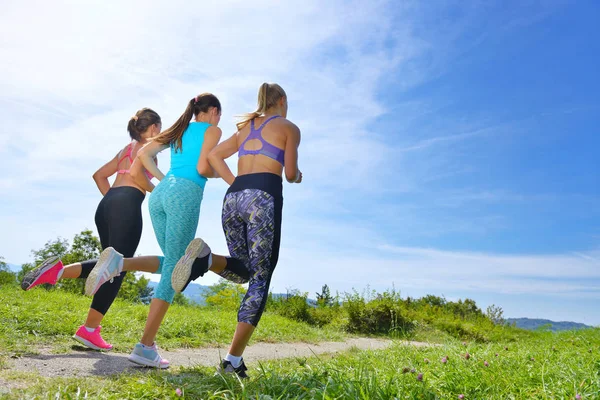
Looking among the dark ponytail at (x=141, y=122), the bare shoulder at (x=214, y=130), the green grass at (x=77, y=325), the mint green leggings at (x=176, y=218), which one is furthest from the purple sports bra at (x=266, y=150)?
the green grass at (x=77, y=325)

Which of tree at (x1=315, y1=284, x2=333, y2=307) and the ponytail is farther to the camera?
tree at (x1=315, y1=284, x2=333, y2=307)

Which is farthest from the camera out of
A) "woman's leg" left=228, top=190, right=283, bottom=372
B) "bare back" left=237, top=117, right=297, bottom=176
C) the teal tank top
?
the teal tank top

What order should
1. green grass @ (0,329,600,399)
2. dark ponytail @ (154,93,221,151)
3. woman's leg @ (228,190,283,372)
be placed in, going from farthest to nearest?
dark ponytail @ (154,93,221,151), woman's leg @ (228,190,283,372), green grass @ (0,329,600,399)

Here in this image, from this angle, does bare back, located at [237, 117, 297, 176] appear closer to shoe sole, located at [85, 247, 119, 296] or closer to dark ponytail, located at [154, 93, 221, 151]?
dark ponytail, located at [154, 93, 221, 151]

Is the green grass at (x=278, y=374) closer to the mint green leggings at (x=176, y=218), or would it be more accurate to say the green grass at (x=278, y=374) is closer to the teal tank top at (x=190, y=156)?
the mint green leggings at (x=176, y=218)

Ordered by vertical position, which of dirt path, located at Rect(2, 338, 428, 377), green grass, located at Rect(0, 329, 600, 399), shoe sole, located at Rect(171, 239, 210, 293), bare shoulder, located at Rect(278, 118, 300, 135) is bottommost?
dirt path, located at Rect(2, 338, 428, 377)

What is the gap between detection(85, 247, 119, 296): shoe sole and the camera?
12.8 feet

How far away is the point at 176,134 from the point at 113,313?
12.0 feet

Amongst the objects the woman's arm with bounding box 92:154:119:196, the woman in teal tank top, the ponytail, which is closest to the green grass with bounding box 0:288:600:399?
the woman in teal tank top

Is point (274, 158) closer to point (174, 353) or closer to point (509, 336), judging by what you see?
point (174, 353)

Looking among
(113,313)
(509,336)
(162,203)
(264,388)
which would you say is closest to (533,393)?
(264,388)

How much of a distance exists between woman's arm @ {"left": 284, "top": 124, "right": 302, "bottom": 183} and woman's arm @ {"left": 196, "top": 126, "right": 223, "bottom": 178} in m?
0.76

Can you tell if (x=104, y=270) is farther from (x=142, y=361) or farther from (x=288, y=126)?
(x=288, y=126)

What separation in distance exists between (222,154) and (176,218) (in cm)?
69
